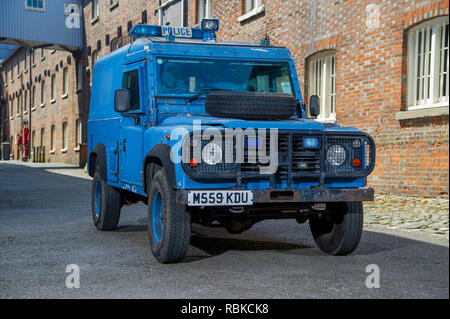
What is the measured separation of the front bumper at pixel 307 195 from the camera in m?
5.28

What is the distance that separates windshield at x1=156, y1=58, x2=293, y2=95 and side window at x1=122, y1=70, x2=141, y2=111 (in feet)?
1.16

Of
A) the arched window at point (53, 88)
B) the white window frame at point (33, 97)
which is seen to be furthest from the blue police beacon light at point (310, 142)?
the white window frame at point (33, 97)

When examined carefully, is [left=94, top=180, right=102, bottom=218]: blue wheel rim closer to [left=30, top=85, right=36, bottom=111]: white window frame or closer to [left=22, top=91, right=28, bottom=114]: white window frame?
[left=30, top=85, right=36, bottom=111]: white window frame

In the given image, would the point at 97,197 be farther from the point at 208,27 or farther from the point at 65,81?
the point at 65,81

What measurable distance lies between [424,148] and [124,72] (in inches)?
257

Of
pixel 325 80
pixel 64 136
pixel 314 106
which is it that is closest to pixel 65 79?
pixel 64 136

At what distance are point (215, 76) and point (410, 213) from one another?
4.37 meters

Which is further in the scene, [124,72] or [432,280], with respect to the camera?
[124,72]

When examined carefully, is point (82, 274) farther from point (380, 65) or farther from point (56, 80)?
point (56, 80)

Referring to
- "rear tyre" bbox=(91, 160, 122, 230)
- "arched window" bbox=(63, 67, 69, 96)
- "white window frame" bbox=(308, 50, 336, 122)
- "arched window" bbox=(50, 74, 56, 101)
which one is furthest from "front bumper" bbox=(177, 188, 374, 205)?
"arched window" bbox=(50, 74, 56, 101)

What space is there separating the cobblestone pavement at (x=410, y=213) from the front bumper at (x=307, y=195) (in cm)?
258

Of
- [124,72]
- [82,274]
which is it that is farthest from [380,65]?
[82,274]

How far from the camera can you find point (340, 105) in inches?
554

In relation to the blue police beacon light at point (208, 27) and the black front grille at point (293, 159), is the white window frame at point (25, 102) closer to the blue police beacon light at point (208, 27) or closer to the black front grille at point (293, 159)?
the blue police beacon light at point (208, 27)
